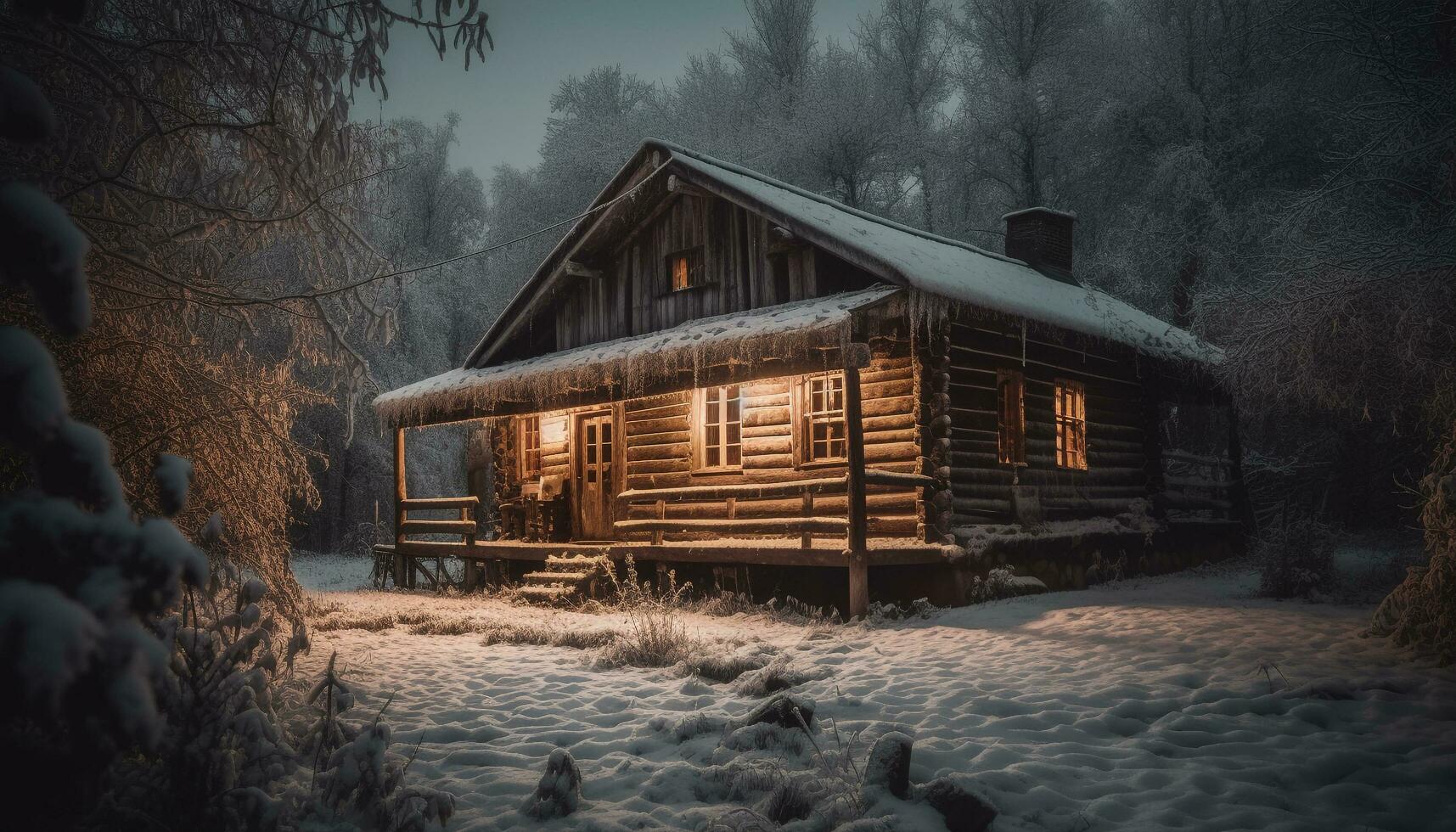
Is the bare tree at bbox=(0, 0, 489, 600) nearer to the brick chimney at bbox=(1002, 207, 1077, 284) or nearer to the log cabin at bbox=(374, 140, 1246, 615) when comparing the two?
the log cabin at bbox=(374, 140, 1246, 615)

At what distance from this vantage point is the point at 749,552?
10805 mm

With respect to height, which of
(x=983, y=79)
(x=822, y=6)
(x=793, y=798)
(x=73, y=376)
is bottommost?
(x=793, y=798)

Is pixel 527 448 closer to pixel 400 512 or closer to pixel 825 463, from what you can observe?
pixel 400 512

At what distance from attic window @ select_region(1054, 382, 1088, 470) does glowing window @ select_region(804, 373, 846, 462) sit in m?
4.10

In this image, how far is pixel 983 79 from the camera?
28250 millimetres

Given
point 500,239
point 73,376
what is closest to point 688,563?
point 73,376

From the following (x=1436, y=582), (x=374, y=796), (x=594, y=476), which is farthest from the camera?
(x=594, y=476)

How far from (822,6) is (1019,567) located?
2853 centimetres

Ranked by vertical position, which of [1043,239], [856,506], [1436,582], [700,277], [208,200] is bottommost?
[1436,582]

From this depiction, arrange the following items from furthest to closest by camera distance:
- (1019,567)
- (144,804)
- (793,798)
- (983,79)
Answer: (983,79) → (1019,567) → (793,798) → (144,804)

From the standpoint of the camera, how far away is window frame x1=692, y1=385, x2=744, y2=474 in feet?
42.6

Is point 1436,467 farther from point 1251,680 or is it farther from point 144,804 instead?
point 144,804

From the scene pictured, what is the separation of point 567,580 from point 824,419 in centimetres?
443

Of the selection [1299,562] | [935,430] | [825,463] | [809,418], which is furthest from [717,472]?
[1299,562]
